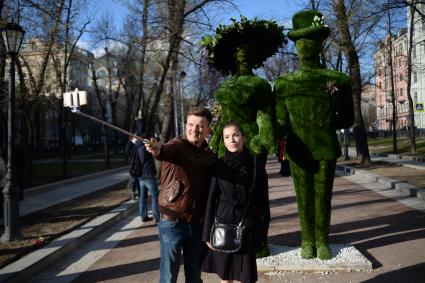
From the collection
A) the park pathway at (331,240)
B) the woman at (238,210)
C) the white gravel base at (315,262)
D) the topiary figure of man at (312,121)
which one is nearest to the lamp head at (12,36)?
the park pathway at (331,240)

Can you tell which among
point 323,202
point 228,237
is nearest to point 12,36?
point 323,202

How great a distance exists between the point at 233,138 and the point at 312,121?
1900 mm

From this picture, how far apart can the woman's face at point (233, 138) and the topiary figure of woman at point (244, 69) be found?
4.33 ft

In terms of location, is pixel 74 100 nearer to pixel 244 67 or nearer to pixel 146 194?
pixel 244 67

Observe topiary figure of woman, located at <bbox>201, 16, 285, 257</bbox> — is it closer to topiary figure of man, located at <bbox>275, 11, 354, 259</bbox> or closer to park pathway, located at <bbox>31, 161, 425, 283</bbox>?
topiary figure of man, located at <bbox>275, 11, 354, 259</bbox>

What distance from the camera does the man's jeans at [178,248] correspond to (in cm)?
388

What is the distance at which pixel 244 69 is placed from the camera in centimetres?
612

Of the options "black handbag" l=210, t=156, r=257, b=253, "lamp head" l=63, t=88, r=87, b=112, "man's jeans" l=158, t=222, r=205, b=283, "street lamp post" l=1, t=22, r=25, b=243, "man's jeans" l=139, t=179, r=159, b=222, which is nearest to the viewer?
"black handbag" l=210, t=156, r=257, b=253

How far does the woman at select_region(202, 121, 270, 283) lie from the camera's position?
3807 millimetres

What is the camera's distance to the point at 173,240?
12.7 ft

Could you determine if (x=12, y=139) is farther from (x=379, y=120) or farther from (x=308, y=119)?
(x=379, y=120)

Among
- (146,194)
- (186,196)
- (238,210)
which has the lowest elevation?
→ (146,194)

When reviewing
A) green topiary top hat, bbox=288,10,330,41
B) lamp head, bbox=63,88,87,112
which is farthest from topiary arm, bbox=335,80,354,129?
lamp head, bbox=63,88,87,112

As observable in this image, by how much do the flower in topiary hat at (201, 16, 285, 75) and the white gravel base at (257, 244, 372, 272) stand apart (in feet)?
8.00
